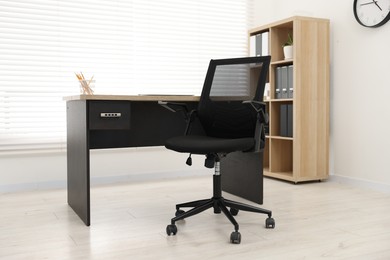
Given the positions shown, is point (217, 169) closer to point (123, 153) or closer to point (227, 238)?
point (227, 238)

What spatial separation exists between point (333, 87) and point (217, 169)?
2.00 meters

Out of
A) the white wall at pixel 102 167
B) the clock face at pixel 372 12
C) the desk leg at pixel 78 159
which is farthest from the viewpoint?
the white wall at pixel 102 167

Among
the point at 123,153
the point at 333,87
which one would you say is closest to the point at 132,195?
the point at 123,153

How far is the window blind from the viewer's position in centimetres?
367

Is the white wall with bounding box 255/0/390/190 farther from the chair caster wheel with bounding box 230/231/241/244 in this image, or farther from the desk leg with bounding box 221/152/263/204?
the chair caster wheel with bounding box 230/231/241/244

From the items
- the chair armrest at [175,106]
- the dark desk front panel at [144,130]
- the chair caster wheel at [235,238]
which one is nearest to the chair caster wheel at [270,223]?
the chair caster wheel at [235,238]

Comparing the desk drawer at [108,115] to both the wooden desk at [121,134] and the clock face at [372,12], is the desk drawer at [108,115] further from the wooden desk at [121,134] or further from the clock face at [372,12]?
the clock face at [372,12]

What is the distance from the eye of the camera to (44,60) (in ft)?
12.4

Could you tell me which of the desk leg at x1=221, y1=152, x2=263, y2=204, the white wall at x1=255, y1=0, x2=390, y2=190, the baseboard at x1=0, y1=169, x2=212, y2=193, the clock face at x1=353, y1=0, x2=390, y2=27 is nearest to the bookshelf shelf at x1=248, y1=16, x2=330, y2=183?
the white wall at x1=255, y1=0, x2=390, y2=190

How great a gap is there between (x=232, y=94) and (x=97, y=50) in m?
1.87

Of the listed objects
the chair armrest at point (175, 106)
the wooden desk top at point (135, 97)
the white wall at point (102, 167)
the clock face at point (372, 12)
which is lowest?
the white wall at point (102, 167)

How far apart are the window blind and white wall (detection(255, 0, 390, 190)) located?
1.15 meters

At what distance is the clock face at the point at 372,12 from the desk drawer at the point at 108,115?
7.55 ft

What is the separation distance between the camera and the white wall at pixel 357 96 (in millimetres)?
3580
